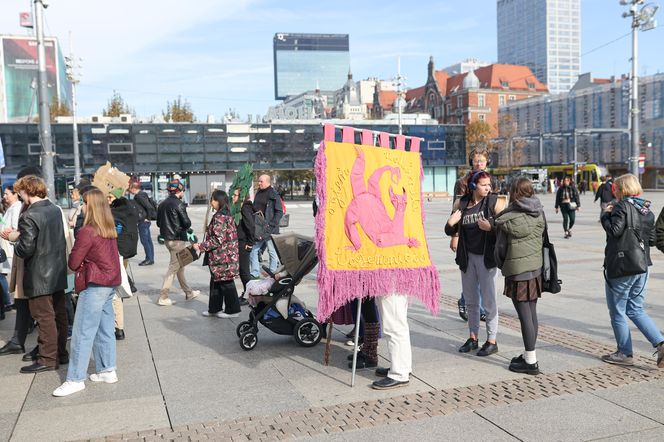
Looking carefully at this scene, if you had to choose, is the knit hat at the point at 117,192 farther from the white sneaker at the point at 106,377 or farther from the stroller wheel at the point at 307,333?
the stroller wheel at the point at 307,333

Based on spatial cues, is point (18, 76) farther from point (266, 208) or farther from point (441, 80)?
point (266, 208)

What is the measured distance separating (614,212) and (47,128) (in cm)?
1276

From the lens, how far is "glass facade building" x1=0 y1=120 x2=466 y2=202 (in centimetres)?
4864

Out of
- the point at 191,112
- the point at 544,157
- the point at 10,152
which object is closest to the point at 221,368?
the point at 10,152

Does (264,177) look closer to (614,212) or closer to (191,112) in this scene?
(614,212)

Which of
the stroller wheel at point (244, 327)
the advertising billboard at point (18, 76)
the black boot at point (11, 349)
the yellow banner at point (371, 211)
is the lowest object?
the black boot at point (11, 349)

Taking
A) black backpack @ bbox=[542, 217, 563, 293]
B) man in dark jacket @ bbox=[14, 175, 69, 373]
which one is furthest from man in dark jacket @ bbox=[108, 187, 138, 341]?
black backpack @ bbox=[542, 217, 563, 293]

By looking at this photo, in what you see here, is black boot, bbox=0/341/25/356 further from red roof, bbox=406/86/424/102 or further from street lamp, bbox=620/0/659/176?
red roof, bbox=406/86/424/102

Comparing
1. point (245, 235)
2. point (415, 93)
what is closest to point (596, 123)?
point (415, 93)

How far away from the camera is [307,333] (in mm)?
6121

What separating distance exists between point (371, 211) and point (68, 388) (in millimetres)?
2850

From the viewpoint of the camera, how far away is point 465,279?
584cm

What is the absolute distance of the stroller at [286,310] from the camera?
602 centimetres

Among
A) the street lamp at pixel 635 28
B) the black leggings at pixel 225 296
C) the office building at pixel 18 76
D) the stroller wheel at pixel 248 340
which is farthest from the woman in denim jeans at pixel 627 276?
the office building at pixel 18 76
